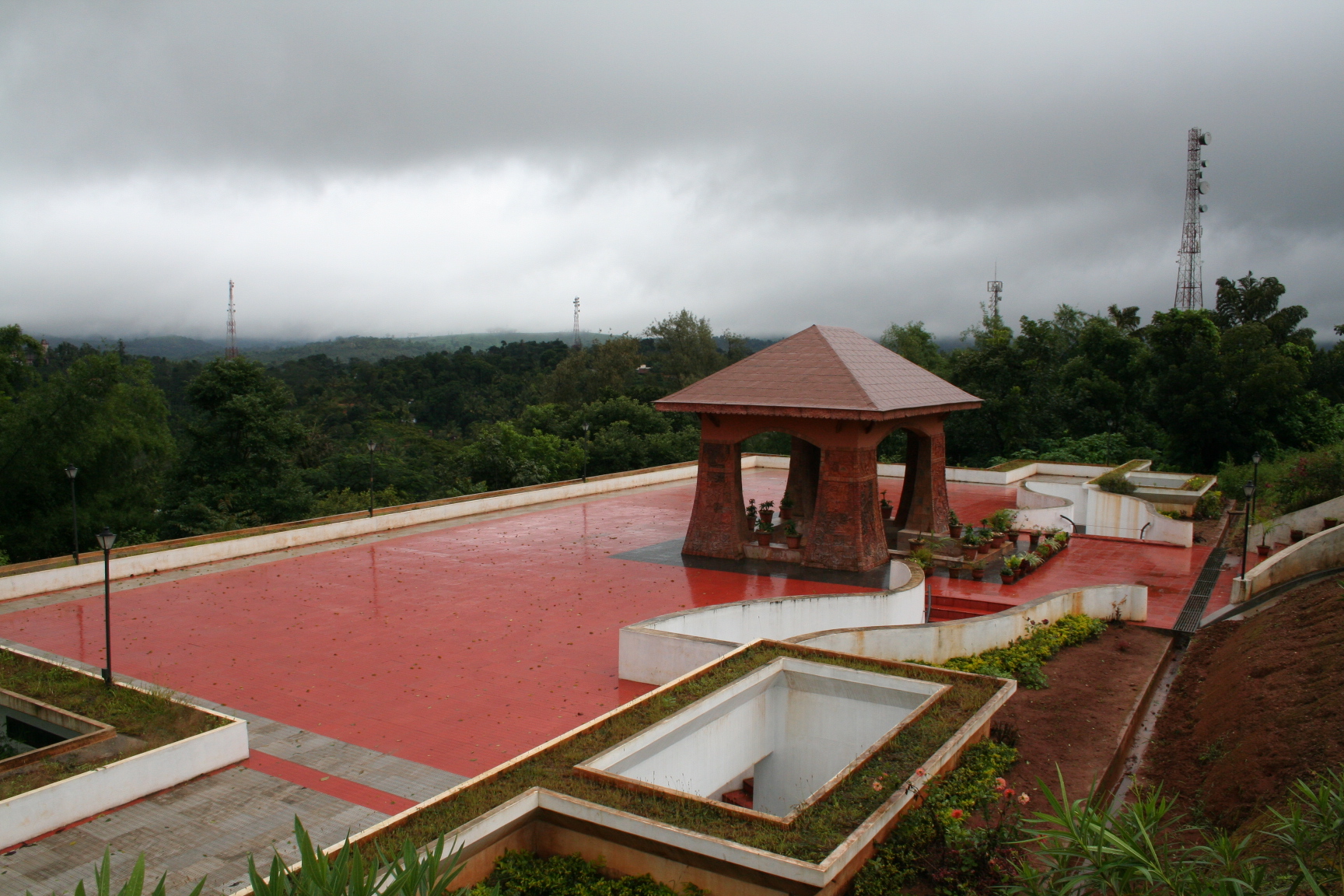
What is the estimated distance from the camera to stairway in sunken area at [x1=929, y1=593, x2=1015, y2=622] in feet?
46.1

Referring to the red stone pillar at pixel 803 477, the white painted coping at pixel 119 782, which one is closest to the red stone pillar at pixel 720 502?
the red stone pillar at pixel 803 477

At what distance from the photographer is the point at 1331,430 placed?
29812 millimetres

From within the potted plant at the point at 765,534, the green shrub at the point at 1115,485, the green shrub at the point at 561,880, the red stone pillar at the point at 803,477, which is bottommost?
the green shrub at the point at 561,880

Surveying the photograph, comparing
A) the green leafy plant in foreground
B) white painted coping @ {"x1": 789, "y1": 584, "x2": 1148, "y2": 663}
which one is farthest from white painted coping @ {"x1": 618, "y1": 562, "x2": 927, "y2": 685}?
the green leafy plant in foreground

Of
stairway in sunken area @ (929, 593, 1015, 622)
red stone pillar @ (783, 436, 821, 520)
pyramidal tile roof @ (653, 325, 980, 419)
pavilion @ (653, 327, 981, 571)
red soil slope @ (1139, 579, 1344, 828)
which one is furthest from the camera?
red stone pillar @ (783, 436, 821, 520)

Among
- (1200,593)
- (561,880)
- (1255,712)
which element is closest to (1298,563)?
(1200,593)

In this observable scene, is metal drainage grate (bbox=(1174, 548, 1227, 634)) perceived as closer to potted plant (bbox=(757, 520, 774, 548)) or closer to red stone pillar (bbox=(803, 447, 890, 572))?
red stone pillar (bbox=(803, 447, 890, 572))

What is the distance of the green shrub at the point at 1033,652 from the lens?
11102mm

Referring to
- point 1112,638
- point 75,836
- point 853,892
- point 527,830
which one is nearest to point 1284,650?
point 1112,638

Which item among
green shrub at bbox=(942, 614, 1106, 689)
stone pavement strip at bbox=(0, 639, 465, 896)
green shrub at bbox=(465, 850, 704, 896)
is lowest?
stone pavement strip at bbox=(0, 639, 465, 896)

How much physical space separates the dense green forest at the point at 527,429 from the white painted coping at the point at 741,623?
11071 millimetres

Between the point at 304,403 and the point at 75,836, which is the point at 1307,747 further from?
the point at 304,403

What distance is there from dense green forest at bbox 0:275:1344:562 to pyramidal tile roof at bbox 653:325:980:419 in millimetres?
8179

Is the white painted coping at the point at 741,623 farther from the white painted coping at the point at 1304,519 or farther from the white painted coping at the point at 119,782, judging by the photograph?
the white painted coping at the point at 1304,519
